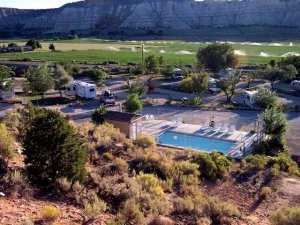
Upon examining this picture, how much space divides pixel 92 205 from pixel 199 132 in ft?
60.9

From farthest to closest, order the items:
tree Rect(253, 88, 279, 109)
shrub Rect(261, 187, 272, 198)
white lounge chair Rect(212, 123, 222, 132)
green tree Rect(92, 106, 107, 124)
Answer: tree Rect(253, 88, 279, 109) → white lounge chair Rect(212, 123, 222, 132) → green tree Rect(92, 106, 107, 124) → shrub Rect(261, 187, 272, 198)

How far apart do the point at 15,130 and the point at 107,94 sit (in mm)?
19203

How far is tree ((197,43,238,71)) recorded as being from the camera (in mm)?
53969

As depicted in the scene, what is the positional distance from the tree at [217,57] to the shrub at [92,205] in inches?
1722

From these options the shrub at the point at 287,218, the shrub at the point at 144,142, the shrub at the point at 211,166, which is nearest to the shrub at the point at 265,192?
the shrub at the point at 211,166

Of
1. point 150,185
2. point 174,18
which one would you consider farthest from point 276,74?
point 174,18

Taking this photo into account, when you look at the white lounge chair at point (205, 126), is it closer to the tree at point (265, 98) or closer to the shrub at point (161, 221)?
the tree at point (265, 98)

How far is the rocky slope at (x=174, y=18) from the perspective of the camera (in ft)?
490

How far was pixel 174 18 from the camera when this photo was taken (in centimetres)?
17075

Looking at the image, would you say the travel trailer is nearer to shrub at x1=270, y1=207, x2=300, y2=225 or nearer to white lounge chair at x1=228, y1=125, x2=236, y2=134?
white lounge chair at x1=228, y1=125, x2=236, y2=134

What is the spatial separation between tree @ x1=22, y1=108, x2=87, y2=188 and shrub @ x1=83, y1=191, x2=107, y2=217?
1.06 m

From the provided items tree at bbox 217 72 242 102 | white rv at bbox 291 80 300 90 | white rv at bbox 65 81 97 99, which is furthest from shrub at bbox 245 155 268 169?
white rv at bbox 291 80 300 90

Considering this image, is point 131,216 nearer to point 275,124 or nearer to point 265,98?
point 275,124

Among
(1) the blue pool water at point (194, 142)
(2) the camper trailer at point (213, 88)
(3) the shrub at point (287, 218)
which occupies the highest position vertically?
(3) the shrub at point (287, 218)
